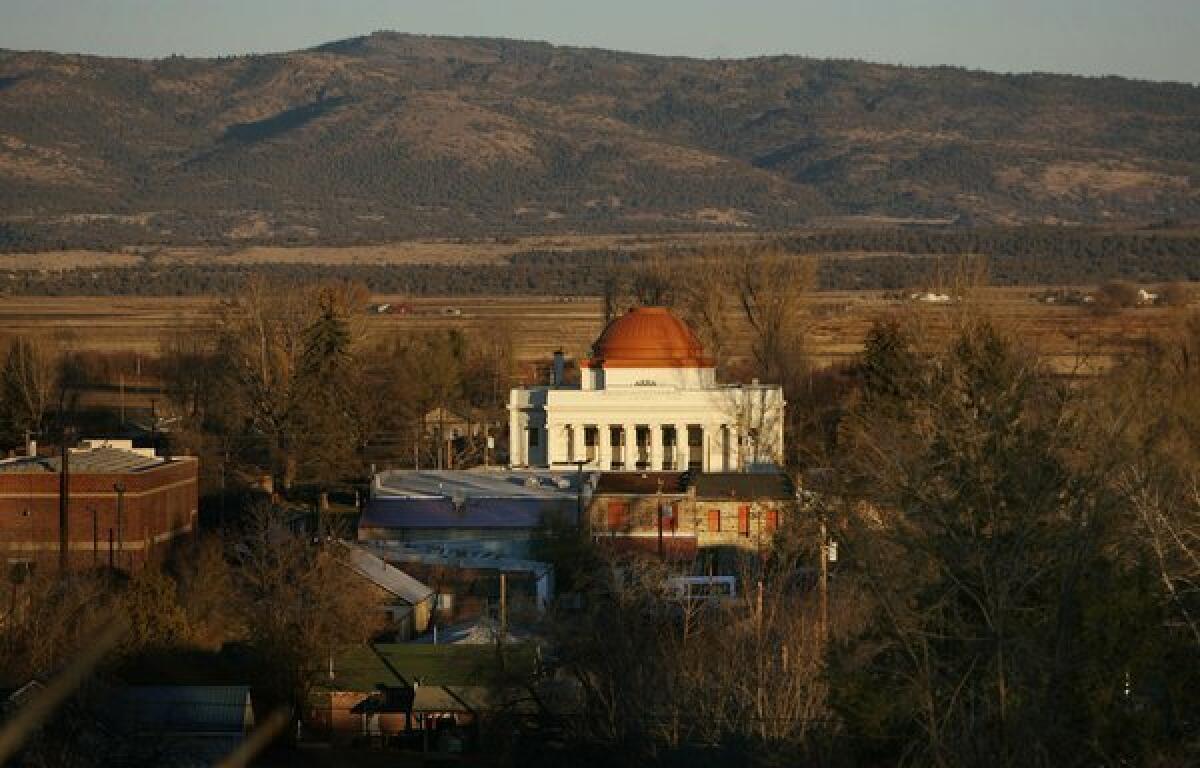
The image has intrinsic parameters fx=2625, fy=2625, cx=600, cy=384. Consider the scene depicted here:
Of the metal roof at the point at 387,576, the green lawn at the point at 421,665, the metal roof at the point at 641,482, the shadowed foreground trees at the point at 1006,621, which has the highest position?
the shadowed foreground trees at the point at 1006,621

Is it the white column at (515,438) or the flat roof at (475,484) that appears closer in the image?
the flat roof at (475,484)

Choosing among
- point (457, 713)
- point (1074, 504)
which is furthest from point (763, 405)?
point (1074, 504)

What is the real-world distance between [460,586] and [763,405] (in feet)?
59.2

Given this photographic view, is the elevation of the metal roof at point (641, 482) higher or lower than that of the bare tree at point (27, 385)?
lower

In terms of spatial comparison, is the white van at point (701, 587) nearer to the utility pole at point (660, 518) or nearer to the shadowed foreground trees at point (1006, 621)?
the utility pole at point (660, 518)

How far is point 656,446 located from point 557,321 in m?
85.8

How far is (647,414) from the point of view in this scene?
208 ft

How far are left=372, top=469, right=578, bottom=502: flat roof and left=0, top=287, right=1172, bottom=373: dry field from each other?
13623 mm

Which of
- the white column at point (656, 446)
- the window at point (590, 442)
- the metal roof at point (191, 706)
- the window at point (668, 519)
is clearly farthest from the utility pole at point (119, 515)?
the white column at point (656, 446)

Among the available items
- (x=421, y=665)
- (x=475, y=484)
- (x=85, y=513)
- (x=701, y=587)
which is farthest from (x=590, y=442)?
(x=421, y=665)

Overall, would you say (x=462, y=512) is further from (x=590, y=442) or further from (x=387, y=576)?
(x=590, y=442)

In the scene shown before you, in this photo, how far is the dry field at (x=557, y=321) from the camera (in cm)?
9542

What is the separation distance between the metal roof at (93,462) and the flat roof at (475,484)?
5.01m

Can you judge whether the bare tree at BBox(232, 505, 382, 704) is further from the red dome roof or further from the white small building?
the red dome roof
